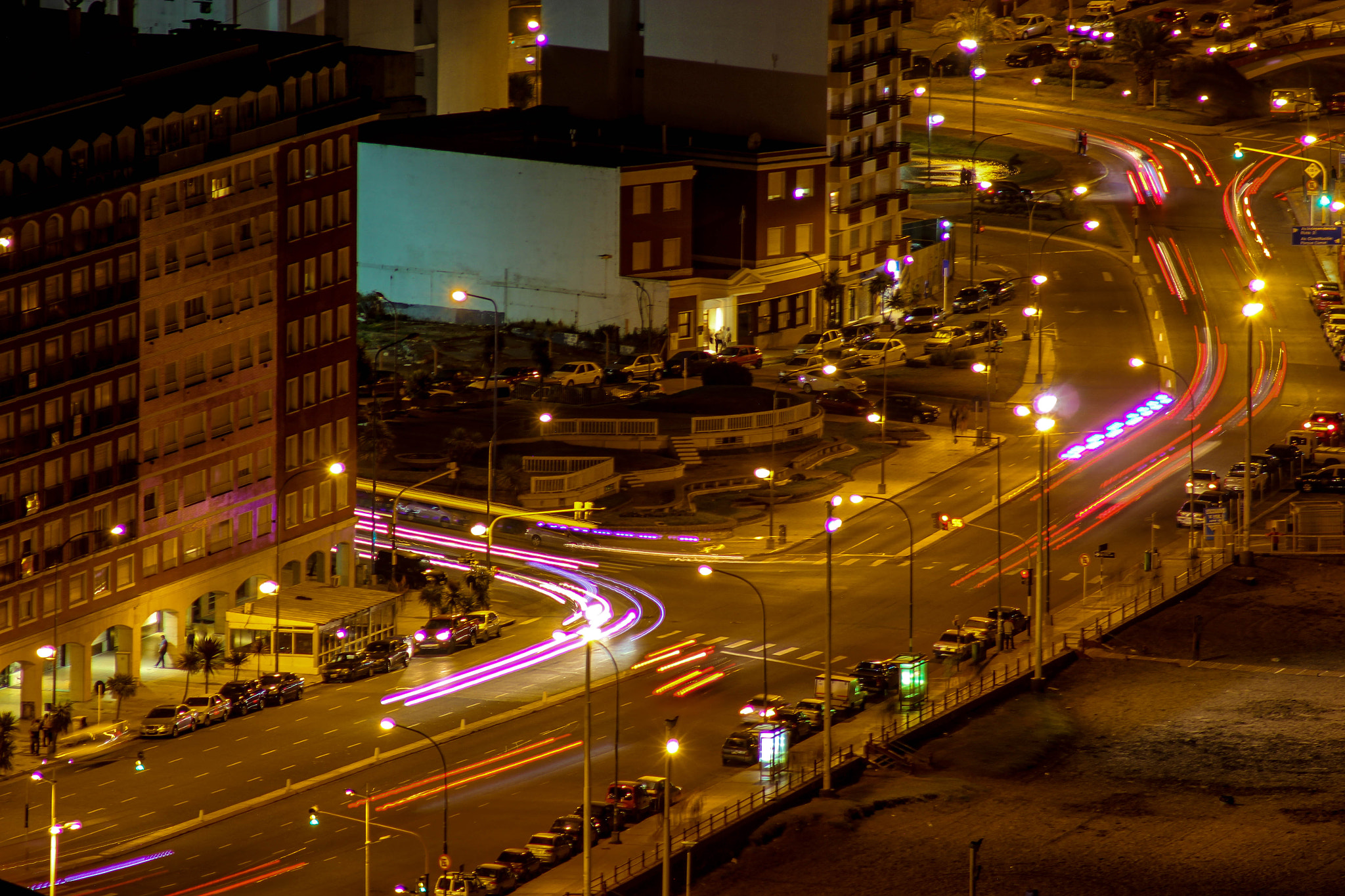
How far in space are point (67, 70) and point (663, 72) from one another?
65.5m

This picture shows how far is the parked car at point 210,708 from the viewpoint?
87.2 metres

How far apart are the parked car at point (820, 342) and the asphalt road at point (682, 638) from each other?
13695 millimetres

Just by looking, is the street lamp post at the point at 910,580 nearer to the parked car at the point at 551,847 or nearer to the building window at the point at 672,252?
the parked car at the point at 551,847

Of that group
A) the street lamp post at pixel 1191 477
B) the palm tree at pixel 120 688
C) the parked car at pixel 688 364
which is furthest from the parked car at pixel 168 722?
the parked car at pixel 688 364

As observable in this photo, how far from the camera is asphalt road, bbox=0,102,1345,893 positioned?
7475 cm

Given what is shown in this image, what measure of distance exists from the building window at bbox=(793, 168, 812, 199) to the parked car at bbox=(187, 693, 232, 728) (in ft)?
240

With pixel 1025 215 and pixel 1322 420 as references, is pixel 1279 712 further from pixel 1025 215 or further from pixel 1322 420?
→ pixel 1025 215

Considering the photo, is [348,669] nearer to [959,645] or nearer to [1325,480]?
[959,645]

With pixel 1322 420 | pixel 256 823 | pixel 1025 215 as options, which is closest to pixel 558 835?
pixel 256 823

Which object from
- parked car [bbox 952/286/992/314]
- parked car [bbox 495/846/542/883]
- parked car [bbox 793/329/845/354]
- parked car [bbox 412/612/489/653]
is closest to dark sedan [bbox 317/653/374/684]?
parked car [bbox 412/612/489/653]

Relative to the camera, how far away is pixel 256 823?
250ft

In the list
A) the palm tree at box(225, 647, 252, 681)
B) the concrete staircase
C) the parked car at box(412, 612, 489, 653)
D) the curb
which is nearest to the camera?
the curb

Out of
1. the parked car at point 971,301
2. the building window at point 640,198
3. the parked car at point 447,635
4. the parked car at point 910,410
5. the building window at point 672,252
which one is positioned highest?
the building window at point 640,198

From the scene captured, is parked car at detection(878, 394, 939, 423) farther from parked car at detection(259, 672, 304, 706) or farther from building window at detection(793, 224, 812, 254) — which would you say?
parked car at detection(259, 672, 304, 706)
